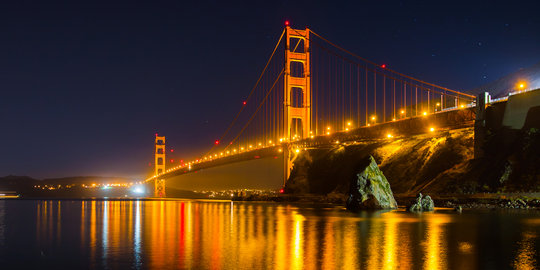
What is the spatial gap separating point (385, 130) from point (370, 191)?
41.4 feet

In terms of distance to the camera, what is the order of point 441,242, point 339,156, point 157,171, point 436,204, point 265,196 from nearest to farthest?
point 441,242 → point 436,204 → point 265,196 → point 339,156 → point 157,171

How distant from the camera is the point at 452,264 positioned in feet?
40.6

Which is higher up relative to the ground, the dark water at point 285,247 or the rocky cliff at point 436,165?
the rocky cliff at point 436,165

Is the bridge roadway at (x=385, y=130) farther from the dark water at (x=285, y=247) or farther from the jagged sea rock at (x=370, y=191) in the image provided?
the dark water at (x=285, y=247)

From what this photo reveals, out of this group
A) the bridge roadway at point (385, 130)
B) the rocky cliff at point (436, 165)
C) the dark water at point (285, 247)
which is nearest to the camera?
the dark water at point (285, 247)

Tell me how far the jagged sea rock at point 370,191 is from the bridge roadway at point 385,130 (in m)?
9.42

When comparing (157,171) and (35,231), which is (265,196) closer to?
(35,231)

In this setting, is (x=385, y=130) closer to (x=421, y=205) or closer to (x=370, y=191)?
(x=370, y=191)

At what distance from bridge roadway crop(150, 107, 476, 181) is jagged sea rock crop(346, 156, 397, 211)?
9.42 m

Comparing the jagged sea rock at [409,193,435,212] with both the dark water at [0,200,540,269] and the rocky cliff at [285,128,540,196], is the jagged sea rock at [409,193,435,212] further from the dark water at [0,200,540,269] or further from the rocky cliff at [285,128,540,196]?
the dark water at [0,200,540,269]

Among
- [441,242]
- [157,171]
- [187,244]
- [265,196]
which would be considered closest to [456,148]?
[265,196]

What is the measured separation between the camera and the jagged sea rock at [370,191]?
38.9 metres

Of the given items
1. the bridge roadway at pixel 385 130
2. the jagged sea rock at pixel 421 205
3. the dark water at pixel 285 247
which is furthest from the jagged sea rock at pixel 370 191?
the dark water at pixel 285 247

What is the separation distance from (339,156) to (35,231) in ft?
184
